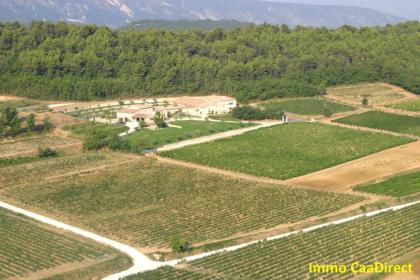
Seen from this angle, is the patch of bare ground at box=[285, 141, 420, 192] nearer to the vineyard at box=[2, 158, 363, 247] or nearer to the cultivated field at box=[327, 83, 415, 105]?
the vineyard at box=[2, 158, 363, 247]

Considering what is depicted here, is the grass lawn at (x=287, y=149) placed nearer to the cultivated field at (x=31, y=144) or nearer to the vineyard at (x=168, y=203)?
the vineyard at (x=168, y=203)

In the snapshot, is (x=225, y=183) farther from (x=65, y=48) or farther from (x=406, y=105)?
(x=65, y=48)

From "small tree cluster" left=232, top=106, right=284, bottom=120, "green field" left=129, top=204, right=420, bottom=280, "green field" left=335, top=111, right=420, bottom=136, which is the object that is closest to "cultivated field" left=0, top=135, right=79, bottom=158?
"small tree cluster" left=232, top=106, right=284, bottom=120

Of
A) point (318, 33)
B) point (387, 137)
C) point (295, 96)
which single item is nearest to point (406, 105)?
point (295, 96)

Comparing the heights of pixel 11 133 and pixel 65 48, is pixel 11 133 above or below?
below

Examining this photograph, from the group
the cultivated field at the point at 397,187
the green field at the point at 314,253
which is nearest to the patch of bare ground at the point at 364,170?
the cultivated field at the point at 397,187

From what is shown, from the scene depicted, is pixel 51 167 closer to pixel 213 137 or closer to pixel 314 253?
pixel 213 137
